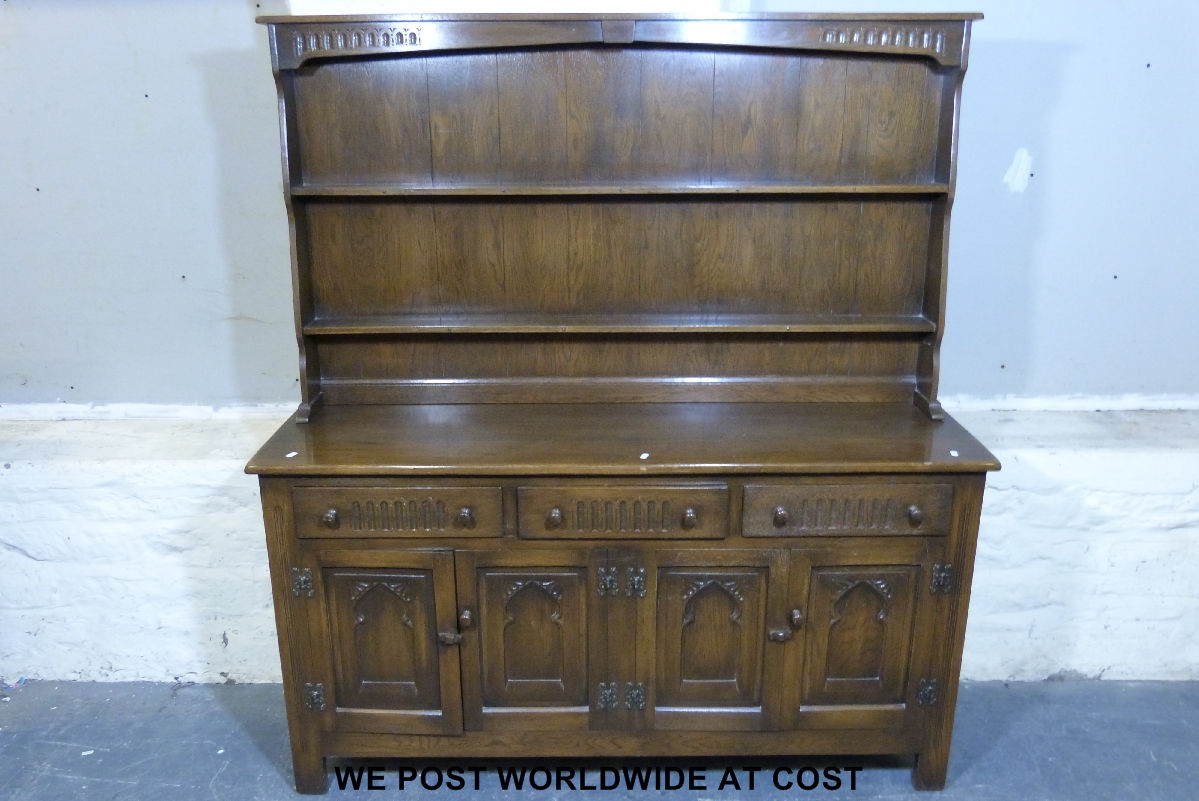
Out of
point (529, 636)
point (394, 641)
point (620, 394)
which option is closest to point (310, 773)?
point (394, 641)

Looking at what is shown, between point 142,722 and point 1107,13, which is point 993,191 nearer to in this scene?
point 1107,13

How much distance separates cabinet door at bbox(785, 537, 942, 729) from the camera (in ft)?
7.11

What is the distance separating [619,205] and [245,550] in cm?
154

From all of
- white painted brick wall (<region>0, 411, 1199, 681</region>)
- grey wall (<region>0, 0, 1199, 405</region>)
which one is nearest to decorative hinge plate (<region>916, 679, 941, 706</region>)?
white painted brick wall (<region>0, 411, 1199, 681</region>)

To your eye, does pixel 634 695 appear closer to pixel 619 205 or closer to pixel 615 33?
pixel 619 205

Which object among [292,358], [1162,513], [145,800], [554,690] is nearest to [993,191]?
[1162,513]

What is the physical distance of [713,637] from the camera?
7.38 ft

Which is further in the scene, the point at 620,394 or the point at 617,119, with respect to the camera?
the point at 620,394

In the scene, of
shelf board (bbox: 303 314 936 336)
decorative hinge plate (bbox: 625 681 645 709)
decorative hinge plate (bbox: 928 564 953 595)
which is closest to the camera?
decorative hinge plate (bbox: 928 564 953 595)

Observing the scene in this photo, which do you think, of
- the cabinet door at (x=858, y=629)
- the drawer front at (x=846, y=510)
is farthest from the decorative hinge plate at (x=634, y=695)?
the drawer front at (x=846, y=510)

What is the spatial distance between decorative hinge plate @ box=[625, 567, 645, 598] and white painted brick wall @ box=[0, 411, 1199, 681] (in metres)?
1.16

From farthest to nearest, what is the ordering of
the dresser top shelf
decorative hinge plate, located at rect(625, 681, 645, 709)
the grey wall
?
the grey wall, decorative hinge plate, located at rect(625, 681, 645, 709), the dresser top shelf

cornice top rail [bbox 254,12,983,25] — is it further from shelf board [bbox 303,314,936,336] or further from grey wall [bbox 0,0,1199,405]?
shelf board [bbox 303,314,936,336]

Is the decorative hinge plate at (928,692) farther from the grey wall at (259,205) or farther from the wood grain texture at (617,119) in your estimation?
the wood grain texture at (617,119)
